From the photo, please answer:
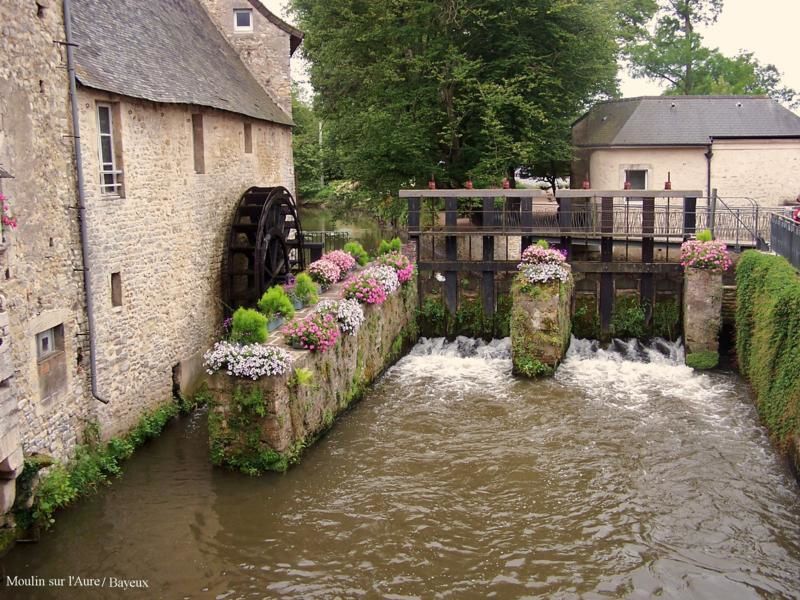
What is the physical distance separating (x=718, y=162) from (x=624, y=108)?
2761 millimetres

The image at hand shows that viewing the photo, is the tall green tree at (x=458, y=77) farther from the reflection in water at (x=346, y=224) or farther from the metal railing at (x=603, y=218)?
the reflection in water at (x=346, y=224)

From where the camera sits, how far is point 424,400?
12.5 metres

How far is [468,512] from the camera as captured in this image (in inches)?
343

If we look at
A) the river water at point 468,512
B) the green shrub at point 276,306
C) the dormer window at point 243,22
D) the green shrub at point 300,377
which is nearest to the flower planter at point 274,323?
the green shrub at point 276,306

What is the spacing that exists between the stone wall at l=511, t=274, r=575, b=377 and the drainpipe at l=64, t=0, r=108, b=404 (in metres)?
6.74

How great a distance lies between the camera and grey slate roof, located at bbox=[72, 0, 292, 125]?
416 inches

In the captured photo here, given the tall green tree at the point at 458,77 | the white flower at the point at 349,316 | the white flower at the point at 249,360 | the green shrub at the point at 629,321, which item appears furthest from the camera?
the tall green tree at the point at 458,77

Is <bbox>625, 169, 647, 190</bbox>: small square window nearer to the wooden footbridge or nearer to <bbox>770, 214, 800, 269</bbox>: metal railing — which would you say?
the wooden footbridge

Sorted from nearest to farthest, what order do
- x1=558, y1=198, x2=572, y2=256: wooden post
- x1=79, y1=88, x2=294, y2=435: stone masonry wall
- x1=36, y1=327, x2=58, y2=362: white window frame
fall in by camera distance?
x1=36, y1=327, x2=58, y2=362: white window frame
x1=79, y1=88, x2=294, y2=435: stone masonry wall
x1=558, y1=198, x2=572, y2=256: wooden post

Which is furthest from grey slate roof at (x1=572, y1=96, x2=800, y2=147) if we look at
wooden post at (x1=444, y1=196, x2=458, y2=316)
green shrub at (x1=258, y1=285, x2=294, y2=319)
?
green shrub at (x1=258, y1=285, x2=294, y2=319)

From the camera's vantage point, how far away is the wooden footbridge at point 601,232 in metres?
15.7

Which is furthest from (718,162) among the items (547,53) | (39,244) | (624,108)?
(39,244)

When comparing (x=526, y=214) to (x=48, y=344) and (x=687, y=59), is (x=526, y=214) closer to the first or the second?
(x=48, y=344)

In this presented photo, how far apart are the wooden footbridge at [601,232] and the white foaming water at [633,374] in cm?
→ 90
